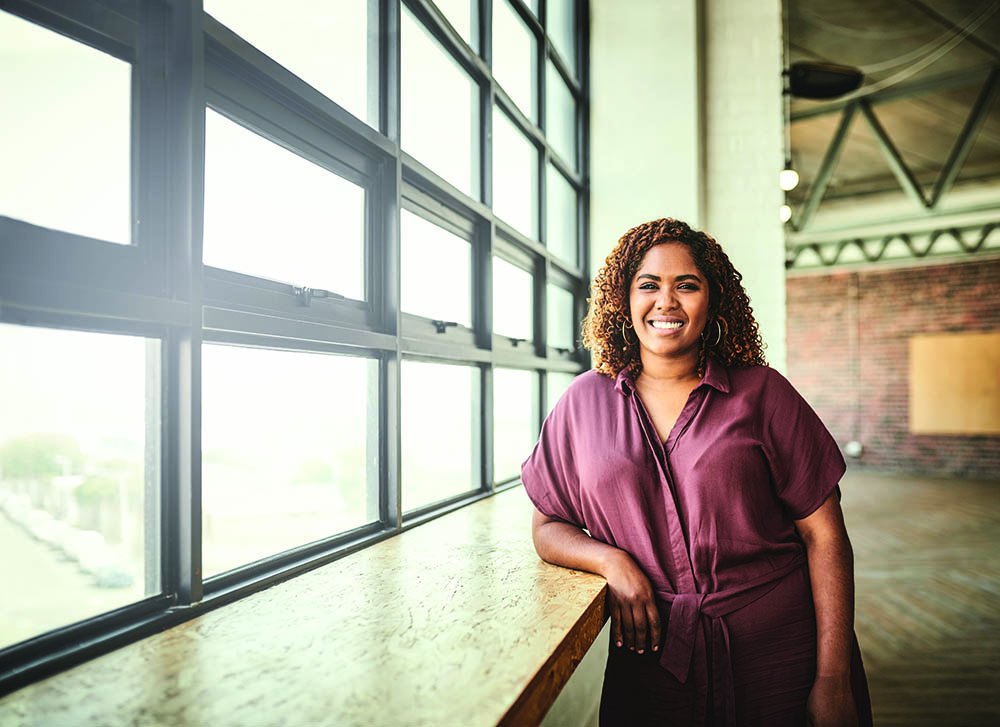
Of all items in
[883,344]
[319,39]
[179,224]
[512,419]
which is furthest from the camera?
[883,344]

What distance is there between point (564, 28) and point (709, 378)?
2.85m

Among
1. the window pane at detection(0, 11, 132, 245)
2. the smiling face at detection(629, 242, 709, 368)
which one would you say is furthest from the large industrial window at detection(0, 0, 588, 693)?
the smiling face at detection(629, 242, 709, 368)

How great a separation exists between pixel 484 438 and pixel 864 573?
147 inches

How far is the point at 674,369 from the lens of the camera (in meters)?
1.53

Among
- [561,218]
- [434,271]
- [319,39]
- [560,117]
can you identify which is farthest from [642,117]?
[319,39]

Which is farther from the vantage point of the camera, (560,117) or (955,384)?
(955,384)

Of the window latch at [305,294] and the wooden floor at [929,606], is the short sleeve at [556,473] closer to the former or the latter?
the window latch at [305,294]

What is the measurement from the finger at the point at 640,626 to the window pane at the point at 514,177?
5.78 feet

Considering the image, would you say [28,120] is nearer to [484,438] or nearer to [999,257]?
[484,438]

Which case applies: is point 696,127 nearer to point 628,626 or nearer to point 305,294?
point 305,294

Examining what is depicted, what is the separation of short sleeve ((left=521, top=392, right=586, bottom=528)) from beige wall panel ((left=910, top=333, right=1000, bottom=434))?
31.6 feet

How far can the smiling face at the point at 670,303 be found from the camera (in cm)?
149

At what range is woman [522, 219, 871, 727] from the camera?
4.44 feet

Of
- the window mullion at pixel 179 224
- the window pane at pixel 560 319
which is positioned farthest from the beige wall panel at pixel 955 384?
the window mullion at pixel 179 224
